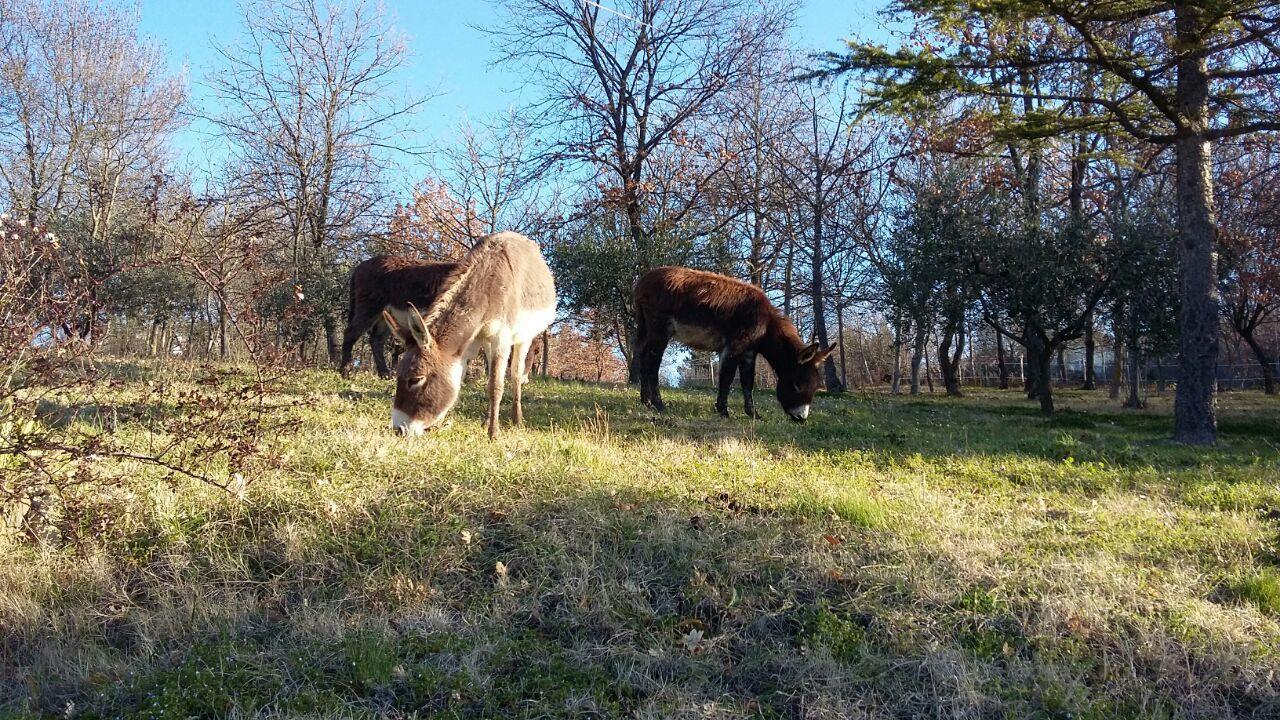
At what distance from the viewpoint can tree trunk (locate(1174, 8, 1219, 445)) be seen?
10586 millimetres

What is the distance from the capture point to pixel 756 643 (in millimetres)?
3955

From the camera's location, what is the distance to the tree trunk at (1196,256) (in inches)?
417

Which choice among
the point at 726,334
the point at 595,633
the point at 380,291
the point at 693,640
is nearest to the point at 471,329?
the point at 595,633

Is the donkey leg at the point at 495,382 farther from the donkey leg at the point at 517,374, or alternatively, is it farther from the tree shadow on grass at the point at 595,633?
the tree shadow on grass at the point at 595,633

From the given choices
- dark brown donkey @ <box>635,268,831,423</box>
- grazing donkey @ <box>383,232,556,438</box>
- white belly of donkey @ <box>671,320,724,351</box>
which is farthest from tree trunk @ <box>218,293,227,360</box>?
white belly of donkey @ <box>671,320,724,351</box>

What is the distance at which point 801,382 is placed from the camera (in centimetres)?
1152

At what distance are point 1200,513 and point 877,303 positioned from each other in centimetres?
1672

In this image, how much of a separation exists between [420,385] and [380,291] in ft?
20.6

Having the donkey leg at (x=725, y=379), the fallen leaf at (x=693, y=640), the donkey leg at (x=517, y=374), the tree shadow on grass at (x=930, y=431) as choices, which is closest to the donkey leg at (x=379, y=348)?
the tree shadow on grass at (x=930, y=431)

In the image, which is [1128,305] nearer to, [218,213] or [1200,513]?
[1200,513]

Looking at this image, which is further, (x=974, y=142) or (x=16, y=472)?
(x=974, y=142)

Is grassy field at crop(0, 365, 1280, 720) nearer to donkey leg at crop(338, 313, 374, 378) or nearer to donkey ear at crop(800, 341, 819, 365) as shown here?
donkey ear at crop(800, 341, 819, 365)

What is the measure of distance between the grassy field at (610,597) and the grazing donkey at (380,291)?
5.75m

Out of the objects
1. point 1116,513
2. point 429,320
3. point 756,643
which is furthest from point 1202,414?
point 429,320
